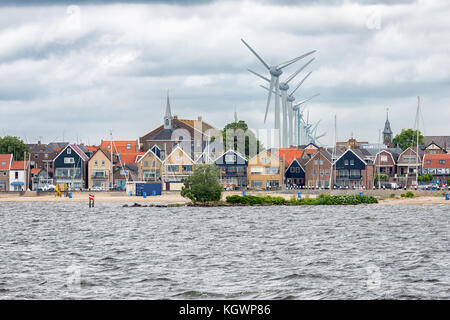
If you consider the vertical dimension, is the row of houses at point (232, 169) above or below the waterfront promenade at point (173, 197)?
above

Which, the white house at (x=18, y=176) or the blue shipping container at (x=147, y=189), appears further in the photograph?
the white house at (x=18, y=176)

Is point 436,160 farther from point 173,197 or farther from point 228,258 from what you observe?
point 228,258

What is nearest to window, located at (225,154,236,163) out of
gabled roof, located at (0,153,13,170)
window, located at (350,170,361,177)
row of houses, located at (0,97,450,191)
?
row of houses, located at (0,97,450,191)

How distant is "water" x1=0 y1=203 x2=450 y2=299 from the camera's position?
32916mm

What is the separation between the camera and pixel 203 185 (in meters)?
113

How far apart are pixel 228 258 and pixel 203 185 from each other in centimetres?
6706

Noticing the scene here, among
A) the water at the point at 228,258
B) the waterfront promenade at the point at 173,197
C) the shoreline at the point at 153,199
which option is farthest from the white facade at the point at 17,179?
the water at the point at 228,258

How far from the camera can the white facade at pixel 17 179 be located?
600ft

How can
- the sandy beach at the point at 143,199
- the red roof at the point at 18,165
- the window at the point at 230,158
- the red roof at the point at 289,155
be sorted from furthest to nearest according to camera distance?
the red roof at the point at 289,155 < the red roof at the point at 18,165 < the window at the point at 230,158 < the sandy beach at the point at 143,199

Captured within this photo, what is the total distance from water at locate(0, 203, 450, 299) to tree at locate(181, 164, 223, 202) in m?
22.5

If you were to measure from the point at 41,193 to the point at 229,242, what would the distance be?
375ft

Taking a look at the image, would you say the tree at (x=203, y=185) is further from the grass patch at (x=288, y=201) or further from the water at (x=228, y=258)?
Answer: the water at (x=228, y=258)

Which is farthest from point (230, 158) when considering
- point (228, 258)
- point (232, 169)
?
point (228, 258)

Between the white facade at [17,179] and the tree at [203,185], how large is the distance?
8278cm
